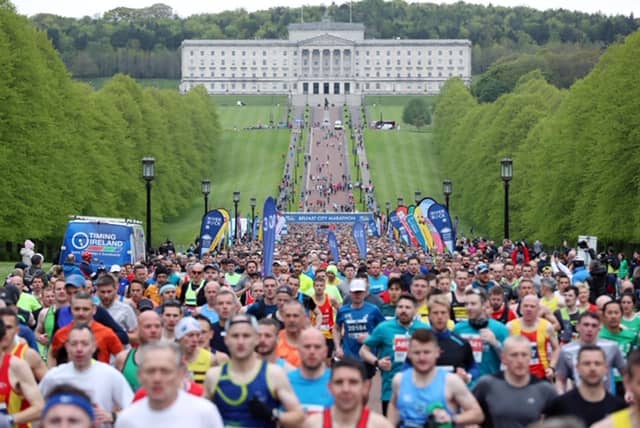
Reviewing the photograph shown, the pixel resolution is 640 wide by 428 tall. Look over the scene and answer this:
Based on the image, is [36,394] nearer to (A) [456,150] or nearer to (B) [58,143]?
(B) [58,143]

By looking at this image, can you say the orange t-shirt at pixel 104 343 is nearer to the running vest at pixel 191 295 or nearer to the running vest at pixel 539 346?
the running vest at pixel 539 346

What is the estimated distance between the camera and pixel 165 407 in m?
8.05

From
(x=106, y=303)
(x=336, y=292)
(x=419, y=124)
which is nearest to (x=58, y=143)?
(x=336, y=292)

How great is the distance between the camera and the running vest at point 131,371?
38.0ft

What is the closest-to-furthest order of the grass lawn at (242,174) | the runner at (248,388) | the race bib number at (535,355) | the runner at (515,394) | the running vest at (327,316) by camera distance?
1. the runner at (248,388)
2. the runner at (515,394)
3. the race bib number at (535,355)
4. the running vest at (327,316)
5. the grass lawn at (242,174)

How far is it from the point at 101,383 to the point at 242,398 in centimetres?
122

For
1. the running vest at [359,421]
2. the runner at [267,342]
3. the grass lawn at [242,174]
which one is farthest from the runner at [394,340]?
the grass lawn at [242,174]

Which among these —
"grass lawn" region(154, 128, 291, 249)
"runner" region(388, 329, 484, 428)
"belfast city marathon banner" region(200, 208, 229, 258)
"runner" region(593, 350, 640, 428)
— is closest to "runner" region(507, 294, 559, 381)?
"runner" region(388, 329, 484, 428)

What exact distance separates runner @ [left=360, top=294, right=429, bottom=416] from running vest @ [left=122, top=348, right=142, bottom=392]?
86.0 inches

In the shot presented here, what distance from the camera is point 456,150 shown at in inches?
4031

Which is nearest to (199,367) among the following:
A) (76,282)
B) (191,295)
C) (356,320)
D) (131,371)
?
(131,371)

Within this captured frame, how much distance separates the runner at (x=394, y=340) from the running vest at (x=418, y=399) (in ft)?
9.50

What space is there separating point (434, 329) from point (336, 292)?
793 centimetres

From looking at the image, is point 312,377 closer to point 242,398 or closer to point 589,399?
point 242,398
